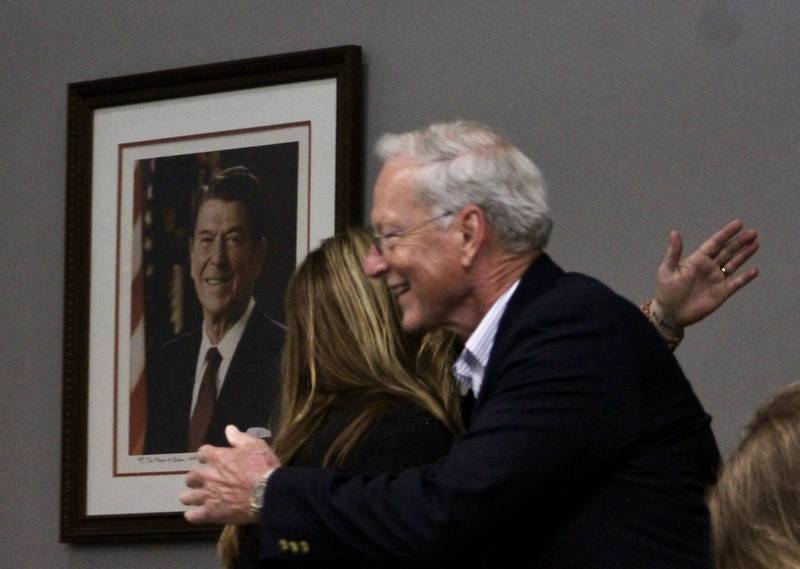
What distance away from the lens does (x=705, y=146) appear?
3.24 m

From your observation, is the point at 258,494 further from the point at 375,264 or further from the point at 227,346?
the point at 227,346

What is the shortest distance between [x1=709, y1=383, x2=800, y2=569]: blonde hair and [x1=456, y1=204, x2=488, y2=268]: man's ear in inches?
30.6

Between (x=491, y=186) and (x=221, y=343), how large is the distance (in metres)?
1.46

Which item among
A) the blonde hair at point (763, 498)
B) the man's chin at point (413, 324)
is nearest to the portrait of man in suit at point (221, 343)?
the man's chin at point (413, 324)

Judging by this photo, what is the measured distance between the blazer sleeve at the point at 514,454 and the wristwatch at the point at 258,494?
5 cm

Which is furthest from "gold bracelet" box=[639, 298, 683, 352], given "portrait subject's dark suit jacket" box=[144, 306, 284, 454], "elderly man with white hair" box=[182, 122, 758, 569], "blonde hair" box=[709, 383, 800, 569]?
"blonde hair" box=[709, 383, 800, 569]

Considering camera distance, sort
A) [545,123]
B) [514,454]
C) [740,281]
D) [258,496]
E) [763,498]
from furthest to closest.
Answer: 1. [545,123]
2. [740,281]
3. [258,496]
4. [514,454]
5. [763,498]

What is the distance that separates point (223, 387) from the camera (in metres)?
3.71

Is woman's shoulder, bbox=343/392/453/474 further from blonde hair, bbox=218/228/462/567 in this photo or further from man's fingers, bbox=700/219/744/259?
man's fingers, bbox=700/219/744/259

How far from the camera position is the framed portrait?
143 inches

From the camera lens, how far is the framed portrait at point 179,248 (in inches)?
143

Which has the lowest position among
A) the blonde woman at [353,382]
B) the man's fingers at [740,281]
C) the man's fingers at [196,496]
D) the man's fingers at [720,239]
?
the man's fingers at [196,496]

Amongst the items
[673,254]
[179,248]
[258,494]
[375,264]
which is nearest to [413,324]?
[375,264]

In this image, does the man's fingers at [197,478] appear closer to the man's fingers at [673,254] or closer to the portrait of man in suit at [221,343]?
the man's fingers at [673,254]
